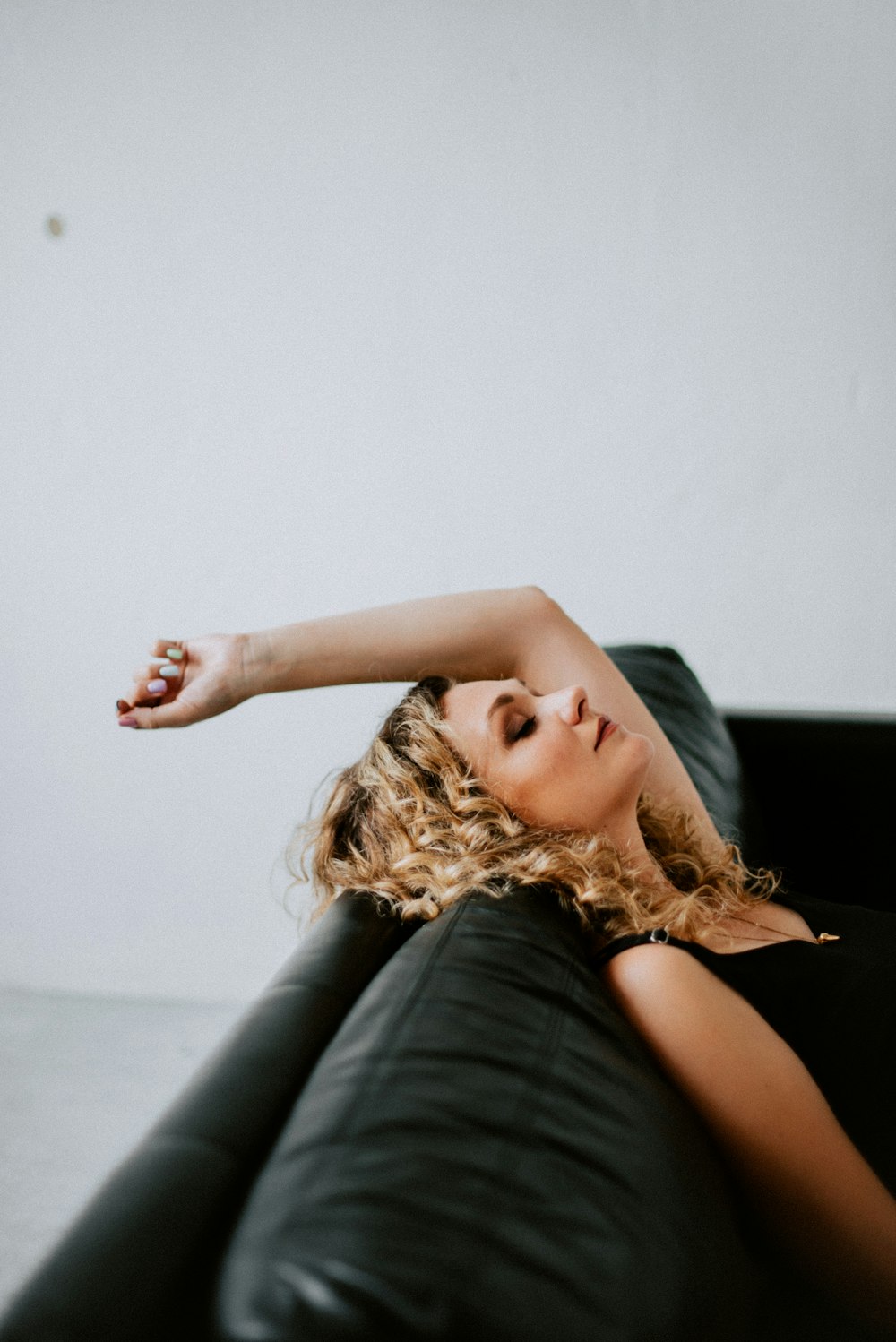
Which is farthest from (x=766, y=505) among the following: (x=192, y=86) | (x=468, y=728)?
(x=192, y=86)

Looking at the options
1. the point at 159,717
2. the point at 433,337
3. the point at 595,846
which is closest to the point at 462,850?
the point at 595,846

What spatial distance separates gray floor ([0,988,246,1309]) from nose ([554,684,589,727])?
104 centimetres

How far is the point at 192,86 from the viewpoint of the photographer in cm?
206

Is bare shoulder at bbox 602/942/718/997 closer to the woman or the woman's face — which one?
the woman

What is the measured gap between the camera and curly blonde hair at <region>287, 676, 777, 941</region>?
3.26ft

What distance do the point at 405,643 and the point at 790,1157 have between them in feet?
2.45

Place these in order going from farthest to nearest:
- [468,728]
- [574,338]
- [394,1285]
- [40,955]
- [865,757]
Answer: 1. [40,955]
2. [574,338]
3. [865,757]
4. [468,728]
5. [394,1285]

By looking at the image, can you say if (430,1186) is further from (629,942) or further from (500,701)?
(500,701)

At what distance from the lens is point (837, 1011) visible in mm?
1020

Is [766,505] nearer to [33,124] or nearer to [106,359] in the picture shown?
[106,359]

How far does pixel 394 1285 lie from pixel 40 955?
95.7 inches

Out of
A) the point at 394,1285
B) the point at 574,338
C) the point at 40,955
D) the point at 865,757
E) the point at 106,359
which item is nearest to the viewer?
the point at 394,1285

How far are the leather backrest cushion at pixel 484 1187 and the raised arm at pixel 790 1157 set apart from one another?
5 cm

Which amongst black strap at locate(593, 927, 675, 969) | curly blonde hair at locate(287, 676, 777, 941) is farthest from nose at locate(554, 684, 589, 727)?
black strap at locate(593, 927, 675, 969)
